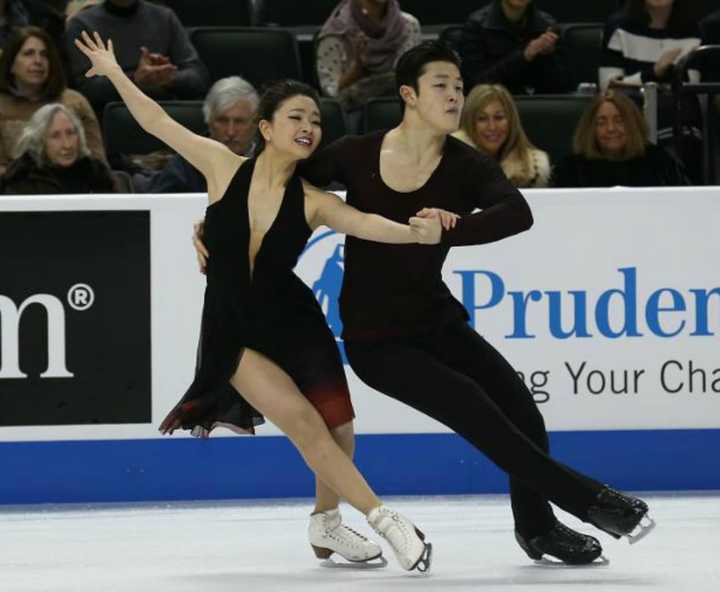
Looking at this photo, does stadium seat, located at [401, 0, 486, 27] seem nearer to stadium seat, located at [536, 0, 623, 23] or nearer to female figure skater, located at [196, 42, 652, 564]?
stadium seat, located at [536, 0, 623, 23]

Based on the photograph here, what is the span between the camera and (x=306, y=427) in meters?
4.30

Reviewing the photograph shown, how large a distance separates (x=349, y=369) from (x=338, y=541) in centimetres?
144

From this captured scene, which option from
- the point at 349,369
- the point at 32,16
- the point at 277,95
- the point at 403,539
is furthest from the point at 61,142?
the point at 403,539

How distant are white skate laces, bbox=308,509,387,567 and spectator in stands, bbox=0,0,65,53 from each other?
3.67 meters

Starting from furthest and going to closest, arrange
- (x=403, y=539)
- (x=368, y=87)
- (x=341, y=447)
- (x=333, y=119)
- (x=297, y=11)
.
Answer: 1. (x=297, y=11)
2. (x=368, y=87)
3. (x=333, y=119)
4. (x=341, y=447)
5. (x=403, y=539)

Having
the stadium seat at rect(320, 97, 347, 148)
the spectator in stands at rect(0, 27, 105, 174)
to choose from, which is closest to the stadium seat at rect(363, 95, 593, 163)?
the stadium seat at rect(320, 97, 347, 148)

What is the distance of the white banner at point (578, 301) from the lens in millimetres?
5887

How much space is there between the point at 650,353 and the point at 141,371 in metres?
1.71

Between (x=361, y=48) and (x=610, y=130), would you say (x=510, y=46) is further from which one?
Answer: (x=610, y=130)

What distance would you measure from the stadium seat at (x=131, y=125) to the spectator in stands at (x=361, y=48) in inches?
30.5

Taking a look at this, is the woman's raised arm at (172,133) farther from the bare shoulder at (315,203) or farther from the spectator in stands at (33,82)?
the spectator in stands at (33,82)

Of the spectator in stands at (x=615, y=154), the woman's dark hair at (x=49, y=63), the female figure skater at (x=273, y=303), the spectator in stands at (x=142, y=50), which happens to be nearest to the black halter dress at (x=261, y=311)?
the female figure skater at (x=273, y=303)

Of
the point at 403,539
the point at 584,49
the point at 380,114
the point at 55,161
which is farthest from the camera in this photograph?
the point at 584,49

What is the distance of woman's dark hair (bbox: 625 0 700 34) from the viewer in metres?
7.74
